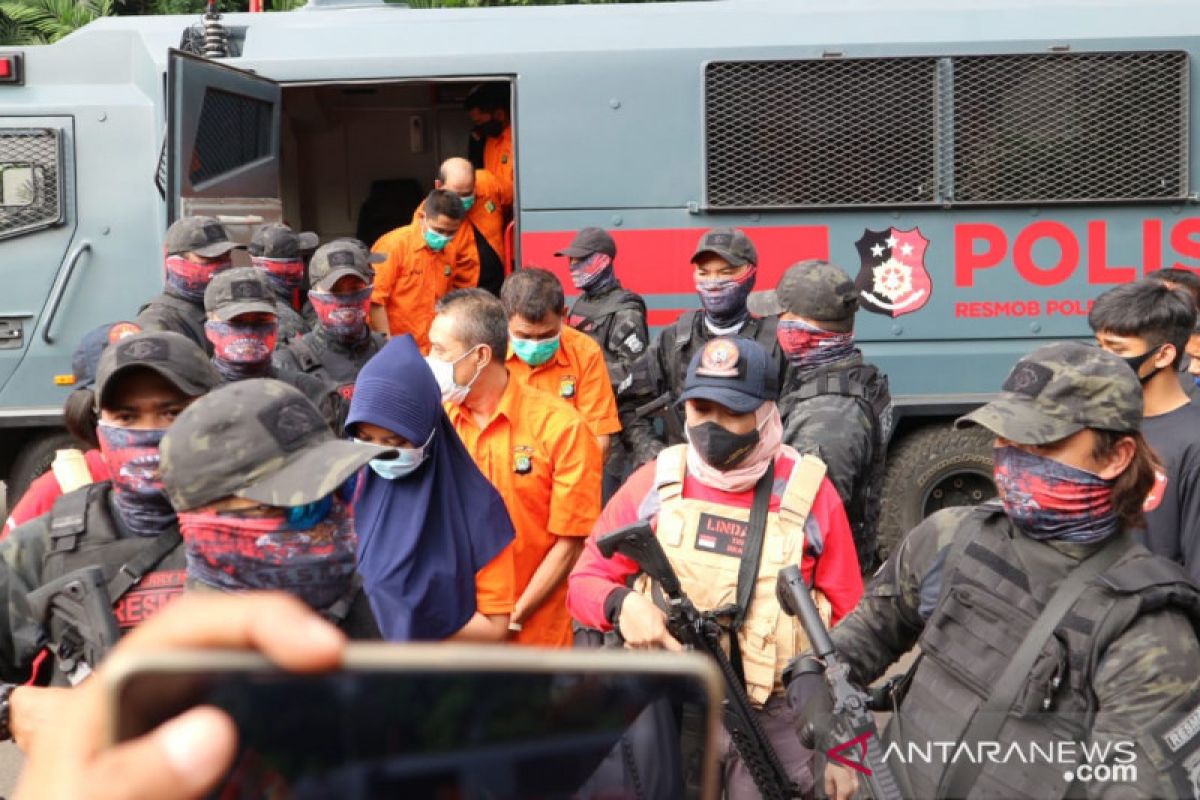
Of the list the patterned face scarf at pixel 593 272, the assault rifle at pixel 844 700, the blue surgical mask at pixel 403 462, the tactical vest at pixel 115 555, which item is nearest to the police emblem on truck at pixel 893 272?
the patterned face scarf at pixel 593 272

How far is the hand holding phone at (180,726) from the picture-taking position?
0.90m

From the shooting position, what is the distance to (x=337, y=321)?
6.31 meters

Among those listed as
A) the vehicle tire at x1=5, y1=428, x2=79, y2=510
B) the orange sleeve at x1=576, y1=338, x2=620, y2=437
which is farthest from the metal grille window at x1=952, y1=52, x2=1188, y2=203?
the vehicle tire at x1=5, y1=428, x2=79, y2=510

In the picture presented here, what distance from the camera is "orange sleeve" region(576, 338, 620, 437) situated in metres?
5.71

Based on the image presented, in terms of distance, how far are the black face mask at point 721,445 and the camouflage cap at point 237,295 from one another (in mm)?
2385

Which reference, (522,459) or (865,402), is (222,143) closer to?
(522,459)

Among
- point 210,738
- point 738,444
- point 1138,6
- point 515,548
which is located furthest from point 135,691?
point 1138,6

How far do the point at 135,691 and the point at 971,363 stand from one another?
671 centimetres

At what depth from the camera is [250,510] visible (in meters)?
2.13

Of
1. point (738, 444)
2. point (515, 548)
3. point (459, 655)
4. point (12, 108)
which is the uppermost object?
point (12, 108)

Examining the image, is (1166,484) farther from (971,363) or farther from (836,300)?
(971,363)

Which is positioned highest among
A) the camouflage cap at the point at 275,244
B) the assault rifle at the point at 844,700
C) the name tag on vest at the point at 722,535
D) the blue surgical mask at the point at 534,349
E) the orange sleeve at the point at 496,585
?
the camouflage cap at the point at 275,244

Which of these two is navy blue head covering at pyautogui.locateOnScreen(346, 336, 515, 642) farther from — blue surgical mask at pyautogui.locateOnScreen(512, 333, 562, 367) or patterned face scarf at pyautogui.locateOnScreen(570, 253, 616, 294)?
patterned face scarf at pyautogui.locateOnScreen(570, 253, 616, 294)

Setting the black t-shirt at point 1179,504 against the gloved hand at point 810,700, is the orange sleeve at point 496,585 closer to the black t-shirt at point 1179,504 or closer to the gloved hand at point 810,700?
the gloved hand at point 810,700
